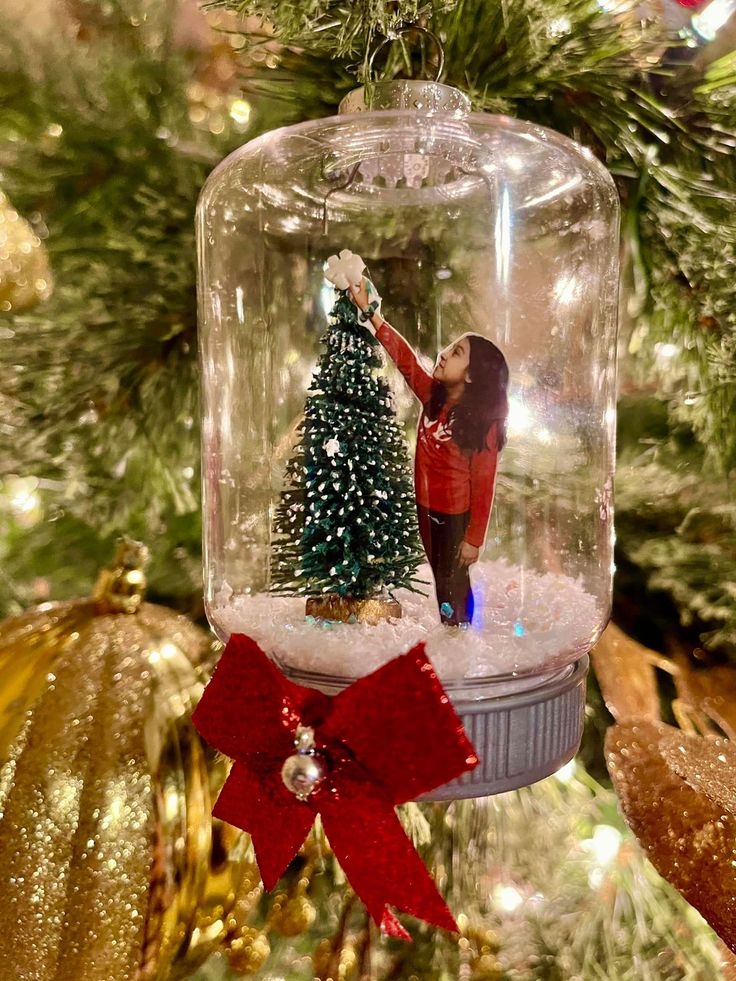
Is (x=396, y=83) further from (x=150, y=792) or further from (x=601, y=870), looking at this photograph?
(x=601, y=870)

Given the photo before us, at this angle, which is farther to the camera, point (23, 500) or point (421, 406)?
point (23, 500)

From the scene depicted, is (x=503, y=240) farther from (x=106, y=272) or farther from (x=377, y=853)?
(x=377, y=853)

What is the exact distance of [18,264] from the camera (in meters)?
0.54

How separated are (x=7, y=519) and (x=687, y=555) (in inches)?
27.8

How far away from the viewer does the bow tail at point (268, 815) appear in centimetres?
42

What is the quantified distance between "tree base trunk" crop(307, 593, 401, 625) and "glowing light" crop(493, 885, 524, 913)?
0.38 m

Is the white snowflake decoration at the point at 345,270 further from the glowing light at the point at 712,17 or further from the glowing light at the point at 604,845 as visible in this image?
the glowing light at the point at 604,845

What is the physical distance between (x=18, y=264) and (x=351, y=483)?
314 millimetres

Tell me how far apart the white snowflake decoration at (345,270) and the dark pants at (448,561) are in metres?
0.17

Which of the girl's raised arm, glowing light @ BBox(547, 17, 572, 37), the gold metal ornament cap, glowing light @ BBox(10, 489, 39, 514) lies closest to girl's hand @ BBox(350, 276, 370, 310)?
the girl's raised arm

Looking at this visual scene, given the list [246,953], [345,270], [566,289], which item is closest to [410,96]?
[345,270]

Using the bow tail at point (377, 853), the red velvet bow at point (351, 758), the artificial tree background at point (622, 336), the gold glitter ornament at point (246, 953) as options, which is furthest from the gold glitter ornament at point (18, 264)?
the gold glitter ornament at point (246, 953)

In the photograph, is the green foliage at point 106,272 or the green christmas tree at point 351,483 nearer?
the green christmas tree at point 351,483

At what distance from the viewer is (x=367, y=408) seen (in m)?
0.51
